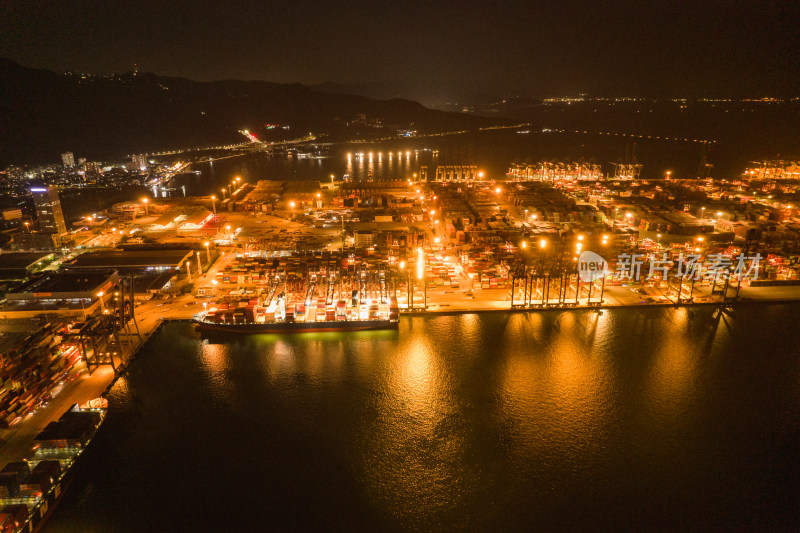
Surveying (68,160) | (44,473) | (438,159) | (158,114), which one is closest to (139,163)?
(68,160)

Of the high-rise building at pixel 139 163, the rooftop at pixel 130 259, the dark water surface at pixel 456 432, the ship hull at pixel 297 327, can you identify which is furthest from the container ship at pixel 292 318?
the high-rise building at pixel 139 163

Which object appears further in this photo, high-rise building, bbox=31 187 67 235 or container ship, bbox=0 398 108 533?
high-rise building, bbox=31 187 67 235

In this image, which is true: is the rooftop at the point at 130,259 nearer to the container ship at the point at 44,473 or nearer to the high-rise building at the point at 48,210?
the high-rise building at the point at 48,210

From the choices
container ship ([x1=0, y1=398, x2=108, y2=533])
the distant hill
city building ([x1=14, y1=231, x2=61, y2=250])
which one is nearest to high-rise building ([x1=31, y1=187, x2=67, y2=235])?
city building ([x1=14, y1=231, x2=61, y2=250])

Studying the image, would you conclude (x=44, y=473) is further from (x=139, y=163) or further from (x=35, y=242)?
(x=139, y=163)

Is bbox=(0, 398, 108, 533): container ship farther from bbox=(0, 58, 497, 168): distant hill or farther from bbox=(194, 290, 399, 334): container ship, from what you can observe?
bbox=(0, 58, 497, 168): distant hill

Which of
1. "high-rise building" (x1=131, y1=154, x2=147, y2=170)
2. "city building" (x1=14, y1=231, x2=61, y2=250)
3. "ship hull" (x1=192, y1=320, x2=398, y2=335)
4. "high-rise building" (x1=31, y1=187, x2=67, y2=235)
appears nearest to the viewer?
"ship hull" (x1=192, y1=320, x2=398, y2=335)

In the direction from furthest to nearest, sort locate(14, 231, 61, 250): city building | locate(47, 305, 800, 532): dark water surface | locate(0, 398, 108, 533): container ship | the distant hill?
the distant hill
locate(14, 231, 61, 250): city building
locate(47, 305, 800, 532): dark water surface
locate(0, 398, 108, 533): container ship
